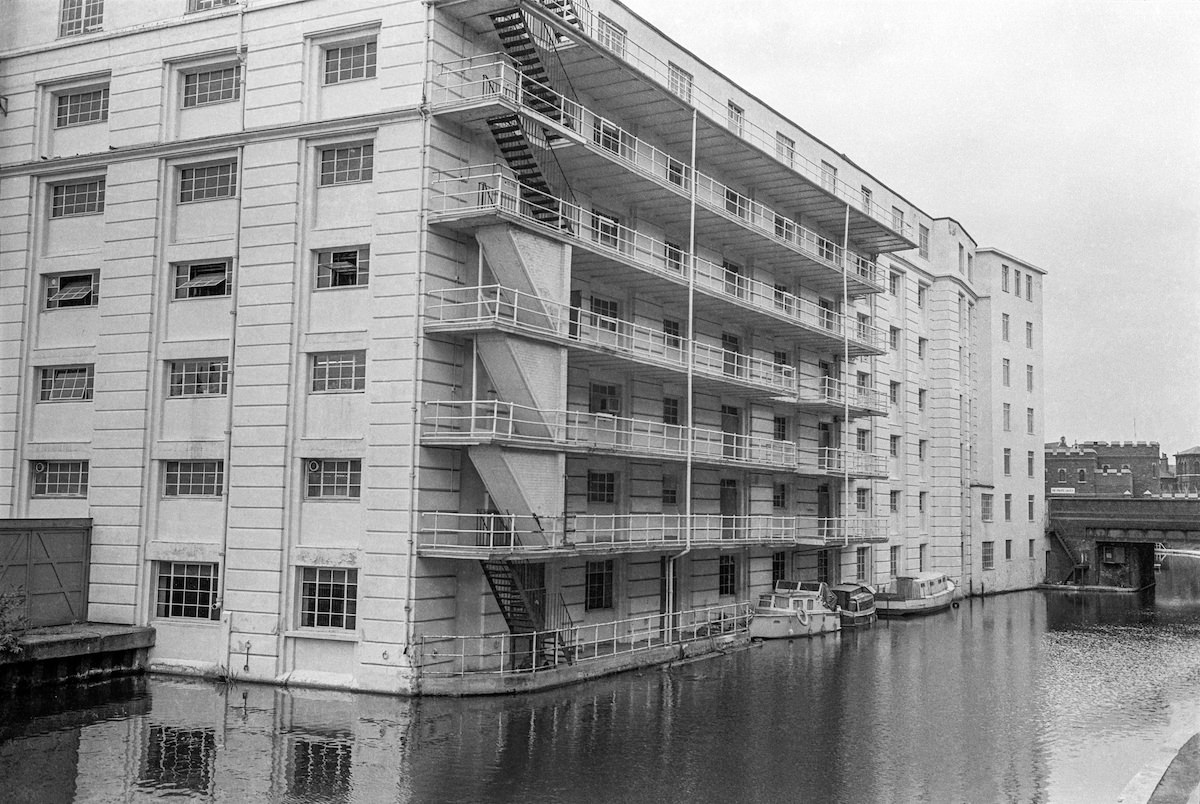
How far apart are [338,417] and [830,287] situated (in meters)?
24.9

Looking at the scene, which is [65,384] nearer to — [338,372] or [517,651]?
[338,372]

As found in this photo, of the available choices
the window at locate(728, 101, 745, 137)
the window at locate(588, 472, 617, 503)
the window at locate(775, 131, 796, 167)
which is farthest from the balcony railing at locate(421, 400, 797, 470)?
the window at locate(775, 131, 796, 167)

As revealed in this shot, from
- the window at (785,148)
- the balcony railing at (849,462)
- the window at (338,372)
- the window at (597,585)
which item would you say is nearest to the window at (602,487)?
the window at (597,585)

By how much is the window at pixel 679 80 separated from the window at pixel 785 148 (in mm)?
7083

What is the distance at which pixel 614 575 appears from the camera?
31906 millimetres

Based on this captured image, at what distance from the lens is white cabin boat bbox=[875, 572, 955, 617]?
44.3m

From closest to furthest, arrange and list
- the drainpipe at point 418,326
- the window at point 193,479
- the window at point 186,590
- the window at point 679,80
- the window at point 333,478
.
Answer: the drainpipe at point 418,326
the window at point 333,478
the window at point 186,590
the window at point 193,479
the window at point 679,80

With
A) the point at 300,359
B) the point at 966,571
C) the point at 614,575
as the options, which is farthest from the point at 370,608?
the point at 966,571

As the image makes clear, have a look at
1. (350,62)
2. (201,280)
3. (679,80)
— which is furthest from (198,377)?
(679,80)

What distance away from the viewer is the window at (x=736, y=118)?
39.1 m

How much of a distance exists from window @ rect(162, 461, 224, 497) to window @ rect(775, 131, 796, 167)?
25159 millimetres

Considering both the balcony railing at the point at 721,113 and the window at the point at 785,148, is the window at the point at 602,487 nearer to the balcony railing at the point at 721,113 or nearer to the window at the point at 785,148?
the balcony railing at the point at 721,113

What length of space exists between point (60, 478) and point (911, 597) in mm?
32939

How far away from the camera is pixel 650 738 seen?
20.2 meters
